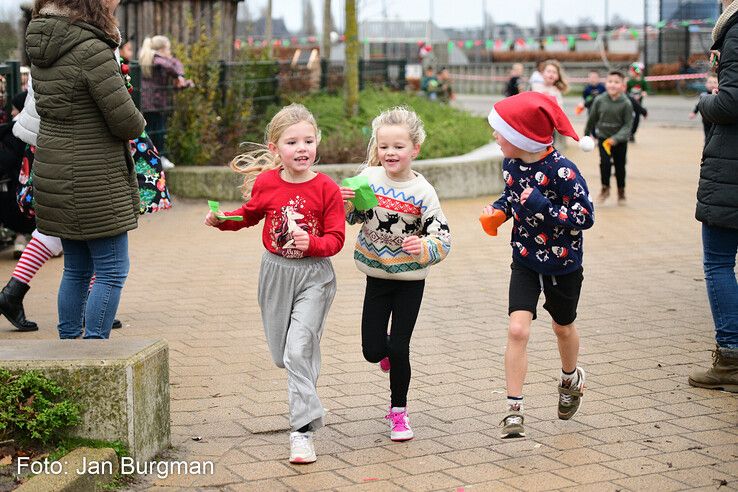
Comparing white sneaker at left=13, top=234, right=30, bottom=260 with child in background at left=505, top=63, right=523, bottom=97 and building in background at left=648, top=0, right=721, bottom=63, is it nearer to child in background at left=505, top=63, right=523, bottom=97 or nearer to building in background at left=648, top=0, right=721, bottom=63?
child in background at left=505, top=63, right=523, bottom=97

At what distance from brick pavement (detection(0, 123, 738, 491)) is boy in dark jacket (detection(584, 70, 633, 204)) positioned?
271 cm

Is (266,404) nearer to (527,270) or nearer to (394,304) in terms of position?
(394,304)

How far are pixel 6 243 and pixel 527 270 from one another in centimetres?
603

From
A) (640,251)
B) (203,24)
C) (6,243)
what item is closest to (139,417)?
(6,243)

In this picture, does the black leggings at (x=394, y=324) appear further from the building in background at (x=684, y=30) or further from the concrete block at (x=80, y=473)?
the building in background at (x=684, y=30)

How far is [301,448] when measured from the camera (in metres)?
4.71

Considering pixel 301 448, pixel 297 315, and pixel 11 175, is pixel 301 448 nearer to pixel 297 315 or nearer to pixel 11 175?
pixel 297 315

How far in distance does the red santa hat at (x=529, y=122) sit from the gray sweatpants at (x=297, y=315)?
3.18 feet

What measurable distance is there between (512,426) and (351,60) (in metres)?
11.1

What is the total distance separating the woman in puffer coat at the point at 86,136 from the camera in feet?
18.5

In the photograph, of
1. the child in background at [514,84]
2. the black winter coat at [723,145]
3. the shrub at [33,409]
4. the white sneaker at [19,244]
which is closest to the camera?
the shrub at [33,409]

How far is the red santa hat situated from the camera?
4.96 m

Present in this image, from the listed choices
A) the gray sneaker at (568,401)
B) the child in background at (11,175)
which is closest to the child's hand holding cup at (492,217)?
the gray sneaker at (568,401)

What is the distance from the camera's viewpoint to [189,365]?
20.5 feet
